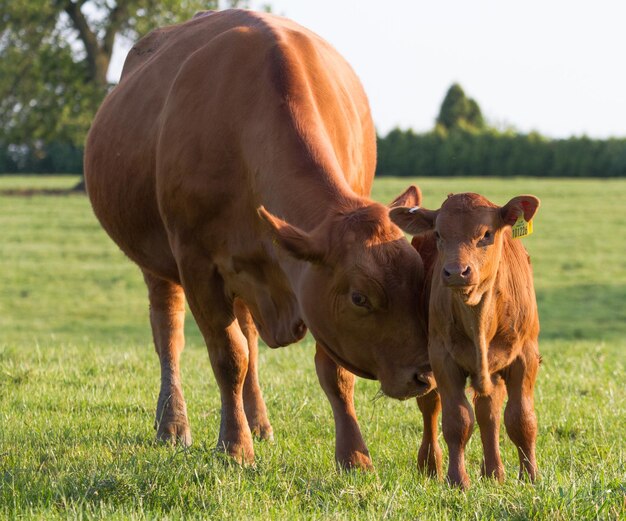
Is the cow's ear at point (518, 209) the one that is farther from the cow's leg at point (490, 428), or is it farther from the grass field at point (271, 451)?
the grass field at point (271, 451)

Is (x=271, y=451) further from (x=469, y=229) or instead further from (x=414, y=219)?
(x=469, y=229)

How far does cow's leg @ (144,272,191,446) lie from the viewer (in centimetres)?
652

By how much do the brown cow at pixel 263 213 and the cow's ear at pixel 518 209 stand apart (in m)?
0.43

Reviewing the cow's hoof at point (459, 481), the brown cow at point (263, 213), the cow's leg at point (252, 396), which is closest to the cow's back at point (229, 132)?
the brown cow at point (263, 213)

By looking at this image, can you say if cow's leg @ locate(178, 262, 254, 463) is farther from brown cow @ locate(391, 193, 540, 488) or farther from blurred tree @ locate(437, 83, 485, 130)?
blurred tree @ locate(437, 83, 485, 130)

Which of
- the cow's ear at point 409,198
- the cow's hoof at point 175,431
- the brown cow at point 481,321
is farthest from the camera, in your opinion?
the cow's hoof at point 175,431

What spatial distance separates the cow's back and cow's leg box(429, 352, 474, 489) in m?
0.92

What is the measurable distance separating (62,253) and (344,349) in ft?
69.8

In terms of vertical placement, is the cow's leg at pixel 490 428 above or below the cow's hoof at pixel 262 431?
above

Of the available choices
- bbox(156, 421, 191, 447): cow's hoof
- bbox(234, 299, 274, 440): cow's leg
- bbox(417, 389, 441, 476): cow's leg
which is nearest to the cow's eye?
bbox(417, 389, 441, 476): cow's leg

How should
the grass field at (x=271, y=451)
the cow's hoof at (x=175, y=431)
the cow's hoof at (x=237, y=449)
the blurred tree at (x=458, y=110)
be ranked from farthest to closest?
the blurred tree at (x=458, y=110)
the cow's hoof at (x=175, y=431)
the cow's hoof at (x=237, y=449)
the grass field at (x=271, y=451)

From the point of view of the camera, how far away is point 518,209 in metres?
4.56

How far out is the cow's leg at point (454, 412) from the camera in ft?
15.1

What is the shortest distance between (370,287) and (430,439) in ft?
3.72
